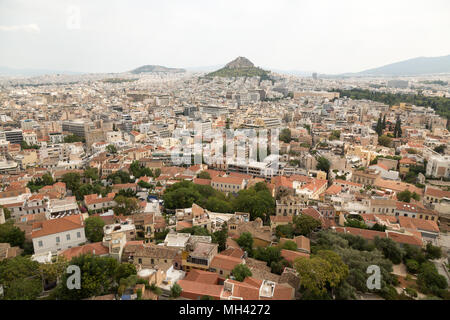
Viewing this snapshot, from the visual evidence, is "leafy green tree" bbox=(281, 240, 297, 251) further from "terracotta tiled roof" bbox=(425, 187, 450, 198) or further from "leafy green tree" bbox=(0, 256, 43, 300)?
"terracotta tiled roof" bbox=(425, 187, 450, 198)

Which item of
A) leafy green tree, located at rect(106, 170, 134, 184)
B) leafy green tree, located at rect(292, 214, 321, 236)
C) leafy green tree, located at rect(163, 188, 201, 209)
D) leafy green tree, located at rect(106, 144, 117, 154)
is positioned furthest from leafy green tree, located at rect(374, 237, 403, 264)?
leafy green tree, located at rect(106, 144, 117, 154)

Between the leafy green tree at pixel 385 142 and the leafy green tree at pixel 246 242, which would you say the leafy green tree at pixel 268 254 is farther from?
the leafy green tree at pixel 385 142

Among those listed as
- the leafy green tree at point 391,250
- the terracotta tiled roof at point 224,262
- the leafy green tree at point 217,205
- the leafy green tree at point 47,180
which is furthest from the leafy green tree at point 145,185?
the leafy green tree at point 391,250

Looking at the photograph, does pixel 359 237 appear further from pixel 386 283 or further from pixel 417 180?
pixel 417 180

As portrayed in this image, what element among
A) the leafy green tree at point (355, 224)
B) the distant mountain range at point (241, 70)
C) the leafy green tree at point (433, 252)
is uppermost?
the distant mountain range at point (241, 70)

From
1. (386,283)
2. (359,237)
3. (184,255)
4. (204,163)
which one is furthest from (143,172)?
(386,283)
